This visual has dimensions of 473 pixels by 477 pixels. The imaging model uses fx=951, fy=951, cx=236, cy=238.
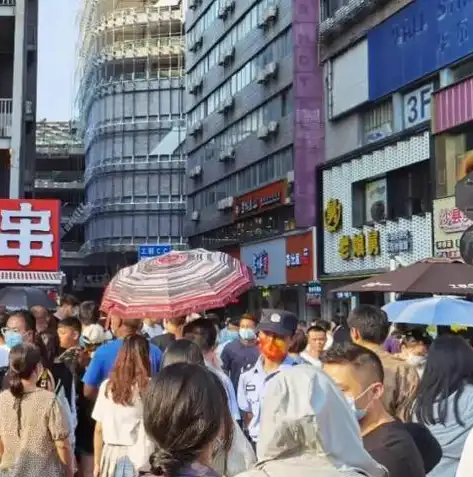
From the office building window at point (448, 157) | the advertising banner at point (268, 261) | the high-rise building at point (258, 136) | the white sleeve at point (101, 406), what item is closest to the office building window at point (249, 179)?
the high-rise building at point (258, 136)

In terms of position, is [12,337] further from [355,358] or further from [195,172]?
[195,172]

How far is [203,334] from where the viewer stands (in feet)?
24.0

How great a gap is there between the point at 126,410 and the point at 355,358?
2.49 m

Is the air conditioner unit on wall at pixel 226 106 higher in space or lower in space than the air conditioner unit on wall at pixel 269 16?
lower

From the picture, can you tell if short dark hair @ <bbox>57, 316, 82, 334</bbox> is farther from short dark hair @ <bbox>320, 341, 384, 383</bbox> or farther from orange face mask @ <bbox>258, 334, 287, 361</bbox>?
→ short dark hair @ <bbox>320, 341, 384, 383</bbox>

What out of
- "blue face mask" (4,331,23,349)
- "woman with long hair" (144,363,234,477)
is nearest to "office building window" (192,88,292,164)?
"blue face mask" (4,331,23,349)

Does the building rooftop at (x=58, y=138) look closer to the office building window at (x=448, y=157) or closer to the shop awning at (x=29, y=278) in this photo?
the office building window at (x=448, y=157)

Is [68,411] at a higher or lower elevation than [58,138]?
lower

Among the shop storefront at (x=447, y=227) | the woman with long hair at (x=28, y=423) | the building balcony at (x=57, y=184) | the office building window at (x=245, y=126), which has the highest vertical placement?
the building balcony at (x=57, y=184)

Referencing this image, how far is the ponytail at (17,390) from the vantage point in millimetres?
5754

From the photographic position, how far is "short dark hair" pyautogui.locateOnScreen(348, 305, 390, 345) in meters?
6.76

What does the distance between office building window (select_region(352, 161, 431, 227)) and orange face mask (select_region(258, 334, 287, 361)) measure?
20.4 metres

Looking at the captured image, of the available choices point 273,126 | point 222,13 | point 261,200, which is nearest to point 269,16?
point 273,126

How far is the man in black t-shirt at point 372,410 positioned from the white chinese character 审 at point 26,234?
14023 millimetres
